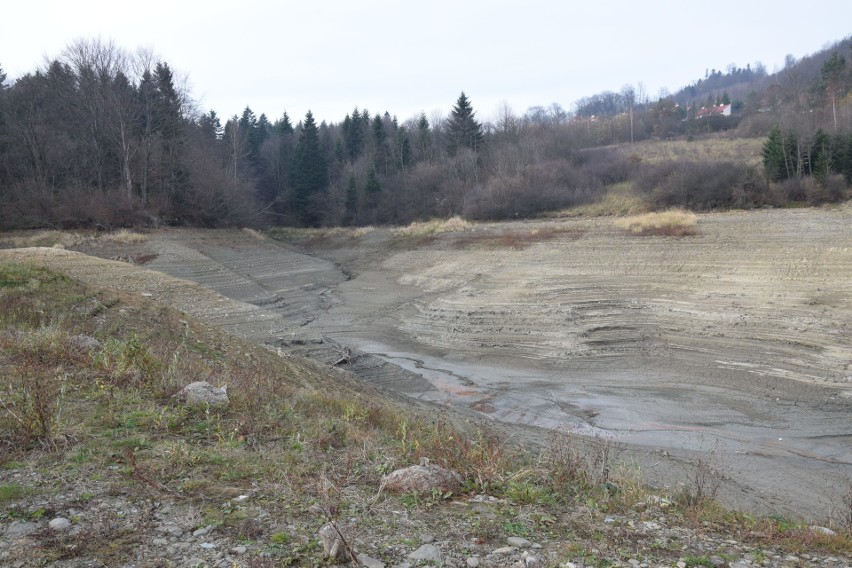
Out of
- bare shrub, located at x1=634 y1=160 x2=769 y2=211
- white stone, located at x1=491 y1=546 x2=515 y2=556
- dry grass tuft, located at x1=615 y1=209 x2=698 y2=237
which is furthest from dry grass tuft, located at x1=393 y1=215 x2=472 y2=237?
white stone, located at x1=491 y1=546 x2=515 y2=556

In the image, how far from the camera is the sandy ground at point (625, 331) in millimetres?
11406

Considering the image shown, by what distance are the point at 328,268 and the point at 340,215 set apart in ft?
77.9

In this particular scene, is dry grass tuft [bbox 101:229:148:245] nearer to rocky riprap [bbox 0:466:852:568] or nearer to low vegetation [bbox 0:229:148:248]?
Result: low vegetation [bbox 0:229:148:248]

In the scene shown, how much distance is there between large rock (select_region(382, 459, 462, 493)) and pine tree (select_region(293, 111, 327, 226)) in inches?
2307

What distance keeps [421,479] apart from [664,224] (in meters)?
24.3

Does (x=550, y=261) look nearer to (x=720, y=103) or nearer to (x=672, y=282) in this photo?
(x=672, y=282)

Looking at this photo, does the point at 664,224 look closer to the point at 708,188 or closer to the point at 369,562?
the point at 708,188

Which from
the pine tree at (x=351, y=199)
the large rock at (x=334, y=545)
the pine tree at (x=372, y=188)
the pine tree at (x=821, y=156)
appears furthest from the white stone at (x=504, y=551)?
the pine tree at (x=372, y=188)

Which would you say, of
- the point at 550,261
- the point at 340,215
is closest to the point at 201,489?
the point at 550,261

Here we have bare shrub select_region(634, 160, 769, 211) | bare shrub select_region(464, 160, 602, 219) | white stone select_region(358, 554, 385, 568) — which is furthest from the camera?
bare shrub select_region(464, 160, 602, 219)

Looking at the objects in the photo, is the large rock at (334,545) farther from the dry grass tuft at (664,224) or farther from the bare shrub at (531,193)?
the bare shrub at (531,193)

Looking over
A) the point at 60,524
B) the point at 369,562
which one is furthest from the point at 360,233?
the point at 369,562

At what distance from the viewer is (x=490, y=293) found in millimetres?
24953

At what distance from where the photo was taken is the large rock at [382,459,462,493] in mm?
4706
